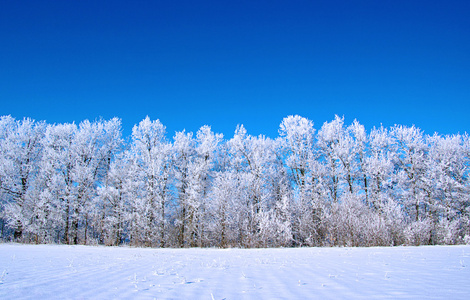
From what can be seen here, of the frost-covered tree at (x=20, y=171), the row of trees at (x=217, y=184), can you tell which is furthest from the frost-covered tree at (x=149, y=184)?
the frost-covered tree at (x=20, y=171)

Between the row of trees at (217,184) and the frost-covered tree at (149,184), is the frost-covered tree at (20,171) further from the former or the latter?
the frost-covered tree at (149,184)

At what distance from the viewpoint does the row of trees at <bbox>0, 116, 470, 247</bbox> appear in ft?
61.4

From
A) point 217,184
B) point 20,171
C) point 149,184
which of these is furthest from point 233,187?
point 20,171

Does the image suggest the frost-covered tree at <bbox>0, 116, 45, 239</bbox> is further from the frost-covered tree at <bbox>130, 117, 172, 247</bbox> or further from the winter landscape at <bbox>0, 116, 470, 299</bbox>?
the frost-covered tree at <bbox>130, 117, 172, 247</bbox>

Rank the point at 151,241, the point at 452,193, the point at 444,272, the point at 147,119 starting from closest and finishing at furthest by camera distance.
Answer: the point at 444,272, the point at 151,241, the point at 452,193, the point at 147,119

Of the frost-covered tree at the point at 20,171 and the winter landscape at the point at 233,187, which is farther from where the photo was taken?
the frost-covered tree at the point at 20,171

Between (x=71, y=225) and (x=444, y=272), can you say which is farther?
(x=71, y=225)

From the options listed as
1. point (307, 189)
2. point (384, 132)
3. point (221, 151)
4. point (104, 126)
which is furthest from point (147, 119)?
point (384, 132)

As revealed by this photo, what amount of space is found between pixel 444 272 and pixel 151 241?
18.2 m

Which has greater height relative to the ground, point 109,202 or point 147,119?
point 147,119

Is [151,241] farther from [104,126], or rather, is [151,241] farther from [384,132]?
[384,132]

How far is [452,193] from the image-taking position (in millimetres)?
20422

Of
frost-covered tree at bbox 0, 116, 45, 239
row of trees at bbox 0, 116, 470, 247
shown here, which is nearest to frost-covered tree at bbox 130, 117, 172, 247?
row of trees at bbox 0, 116, 470, 247

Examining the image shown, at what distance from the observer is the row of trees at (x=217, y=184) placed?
18.7 m
